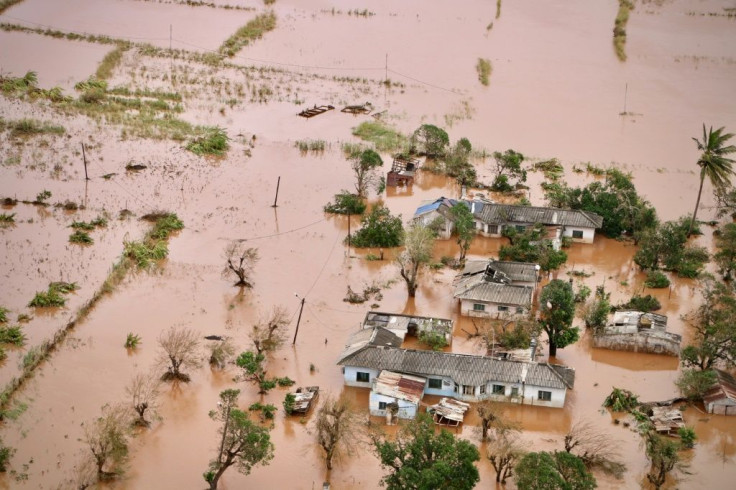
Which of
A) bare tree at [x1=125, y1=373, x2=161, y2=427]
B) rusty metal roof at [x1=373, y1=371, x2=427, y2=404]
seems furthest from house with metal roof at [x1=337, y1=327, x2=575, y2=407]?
bare tree at [x1=125, y1=373, x2=161, y2=427]

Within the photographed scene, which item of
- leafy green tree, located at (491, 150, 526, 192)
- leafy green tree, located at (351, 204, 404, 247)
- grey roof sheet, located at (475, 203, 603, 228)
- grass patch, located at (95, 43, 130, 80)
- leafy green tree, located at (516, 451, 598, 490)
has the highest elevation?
grass patch, located at (95, 43, 130, 80)

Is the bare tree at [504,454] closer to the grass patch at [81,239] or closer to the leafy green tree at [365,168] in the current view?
the leafy green tree at [365,168]

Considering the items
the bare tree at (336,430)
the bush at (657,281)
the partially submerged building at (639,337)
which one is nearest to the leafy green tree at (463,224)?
the partially submerged building at (639,337)

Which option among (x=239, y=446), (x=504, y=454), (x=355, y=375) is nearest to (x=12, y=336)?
(x=239, y=446)

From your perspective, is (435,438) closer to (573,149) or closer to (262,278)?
(262,278)

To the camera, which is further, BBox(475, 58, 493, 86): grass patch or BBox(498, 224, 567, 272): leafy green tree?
BBox(475, 58, 493, 86): grass patch

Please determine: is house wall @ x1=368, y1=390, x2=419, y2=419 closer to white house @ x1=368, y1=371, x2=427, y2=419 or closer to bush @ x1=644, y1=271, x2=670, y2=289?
white house @ x1=368, y1=371, x2=427, y2=419

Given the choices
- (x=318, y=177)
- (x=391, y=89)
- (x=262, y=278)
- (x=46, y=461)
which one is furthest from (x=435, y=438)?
(x=391, y=89)
